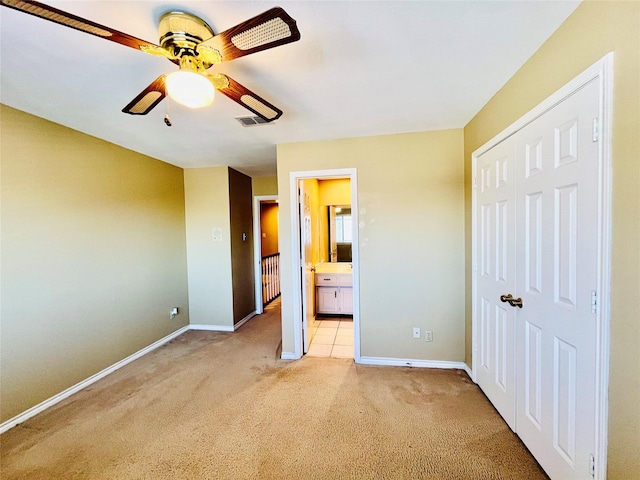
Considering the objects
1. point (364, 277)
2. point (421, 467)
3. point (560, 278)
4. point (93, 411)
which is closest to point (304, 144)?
point (364, 277)

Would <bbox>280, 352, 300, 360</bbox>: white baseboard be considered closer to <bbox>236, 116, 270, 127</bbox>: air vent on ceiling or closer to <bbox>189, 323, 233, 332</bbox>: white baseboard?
<bbox>189, 323, 233, 332</bbox>: white baseboard

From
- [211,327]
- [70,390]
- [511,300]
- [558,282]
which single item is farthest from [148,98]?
[211,327]

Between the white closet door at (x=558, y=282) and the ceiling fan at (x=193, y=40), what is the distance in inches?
53.1

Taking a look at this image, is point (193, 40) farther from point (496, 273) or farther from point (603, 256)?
point (496, 273)

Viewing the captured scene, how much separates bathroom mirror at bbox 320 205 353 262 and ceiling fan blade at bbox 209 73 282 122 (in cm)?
A: 307

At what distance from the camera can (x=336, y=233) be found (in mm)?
4773

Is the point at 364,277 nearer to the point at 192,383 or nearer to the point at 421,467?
the point at 421,467

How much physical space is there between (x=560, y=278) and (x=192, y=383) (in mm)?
2986

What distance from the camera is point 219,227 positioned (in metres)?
3.88

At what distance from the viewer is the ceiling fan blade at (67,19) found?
850 millimetres

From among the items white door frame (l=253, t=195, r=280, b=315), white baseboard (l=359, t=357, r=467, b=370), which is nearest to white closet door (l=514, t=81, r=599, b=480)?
white baseboard (l=359, t=357, r=467, b=370)

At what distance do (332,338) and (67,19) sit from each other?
138 inches

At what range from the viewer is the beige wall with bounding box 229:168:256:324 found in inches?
157

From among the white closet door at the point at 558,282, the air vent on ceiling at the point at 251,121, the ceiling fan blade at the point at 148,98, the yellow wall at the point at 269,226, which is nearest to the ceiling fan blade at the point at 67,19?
the ceiling fan blade at the point at 148,98
